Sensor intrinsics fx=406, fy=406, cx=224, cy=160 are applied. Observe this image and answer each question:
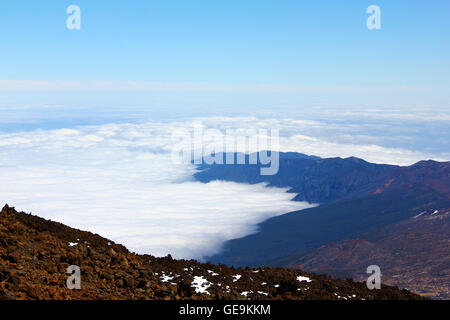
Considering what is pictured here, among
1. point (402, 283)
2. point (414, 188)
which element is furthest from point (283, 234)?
point (402, 283)

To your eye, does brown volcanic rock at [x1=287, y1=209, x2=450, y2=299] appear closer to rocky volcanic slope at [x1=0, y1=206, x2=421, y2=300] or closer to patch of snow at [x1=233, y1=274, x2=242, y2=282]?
rocky volcanic slope at [x1=0, y1=206, x2=421, y2=300]

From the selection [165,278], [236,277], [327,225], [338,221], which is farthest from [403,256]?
[338,221]

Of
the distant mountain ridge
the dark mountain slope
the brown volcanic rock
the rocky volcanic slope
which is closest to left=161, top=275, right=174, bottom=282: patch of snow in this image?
the rocky volcanic slope

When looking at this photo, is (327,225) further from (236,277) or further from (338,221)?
(236,277)

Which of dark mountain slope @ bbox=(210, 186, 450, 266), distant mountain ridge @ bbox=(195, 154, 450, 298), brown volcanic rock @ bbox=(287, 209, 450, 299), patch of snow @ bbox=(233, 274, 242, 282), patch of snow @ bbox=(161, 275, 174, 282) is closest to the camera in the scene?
patch of snow @ bbox=(161, 275, 174, 282)

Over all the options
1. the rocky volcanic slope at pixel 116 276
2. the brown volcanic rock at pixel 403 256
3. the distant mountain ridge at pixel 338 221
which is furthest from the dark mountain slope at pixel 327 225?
the rocky volcanic slope at pixel 116 276

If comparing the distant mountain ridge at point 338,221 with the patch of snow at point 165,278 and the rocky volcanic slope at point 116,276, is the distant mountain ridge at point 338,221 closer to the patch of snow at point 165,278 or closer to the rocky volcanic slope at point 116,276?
the rocky volcanic slope at point 116,276
